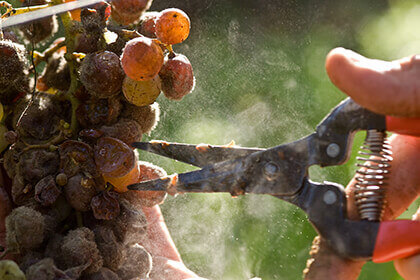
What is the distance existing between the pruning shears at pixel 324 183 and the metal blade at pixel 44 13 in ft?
0.67

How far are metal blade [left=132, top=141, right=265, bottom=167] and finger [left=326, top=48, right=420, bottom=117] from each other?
0.16 meters

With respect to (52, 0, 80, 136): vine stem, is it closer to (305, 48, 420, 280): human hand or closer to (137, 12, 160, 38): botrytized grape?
(137, 12, 160, 38): botrytized grape

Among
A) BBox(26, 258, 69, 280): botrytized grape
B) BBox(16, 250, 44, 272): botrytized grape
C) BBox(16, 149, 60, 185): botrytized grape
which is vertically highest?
BBox(16, 149, 60, 185): botrytized grape

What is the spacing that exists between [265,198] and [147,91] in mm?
396

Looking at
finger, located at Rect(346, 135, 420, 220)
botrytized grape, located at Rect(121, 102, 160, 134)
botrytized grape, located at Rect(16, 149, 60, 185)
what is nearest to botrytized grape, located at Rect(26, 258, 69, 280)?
botrytized grape, located at Rect(16, 149, 60, 185)

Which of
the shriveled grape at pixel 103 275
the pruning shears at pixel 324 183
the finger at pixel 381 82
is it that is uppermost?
the finger at pixel 381 82

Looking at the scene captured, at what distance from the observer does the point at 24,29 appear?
0.72 meters

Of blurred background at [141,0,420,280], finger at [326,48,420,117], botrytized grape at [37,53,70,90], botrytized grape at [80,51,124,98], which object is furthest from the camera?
blurred background at [141,0,420,280]

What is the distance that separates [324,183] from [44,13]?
0.44 metres

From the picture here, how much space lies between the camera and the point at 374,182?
0.57m

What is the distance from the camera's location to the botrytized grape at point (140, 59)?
1.95 feet

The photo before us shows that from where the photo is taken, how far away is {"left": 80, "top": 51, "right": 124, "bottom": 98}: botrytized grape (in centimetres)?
62

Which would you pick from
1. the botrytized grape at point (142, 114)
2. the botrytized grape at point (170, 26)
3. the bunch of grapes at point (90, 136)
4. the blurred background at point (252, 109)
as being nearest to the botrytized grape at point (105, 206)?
the bunch of grapes at point (90, 136)

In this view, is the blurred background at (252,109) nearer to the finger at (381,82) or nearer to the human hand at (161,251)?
the human hand at (161,251)
